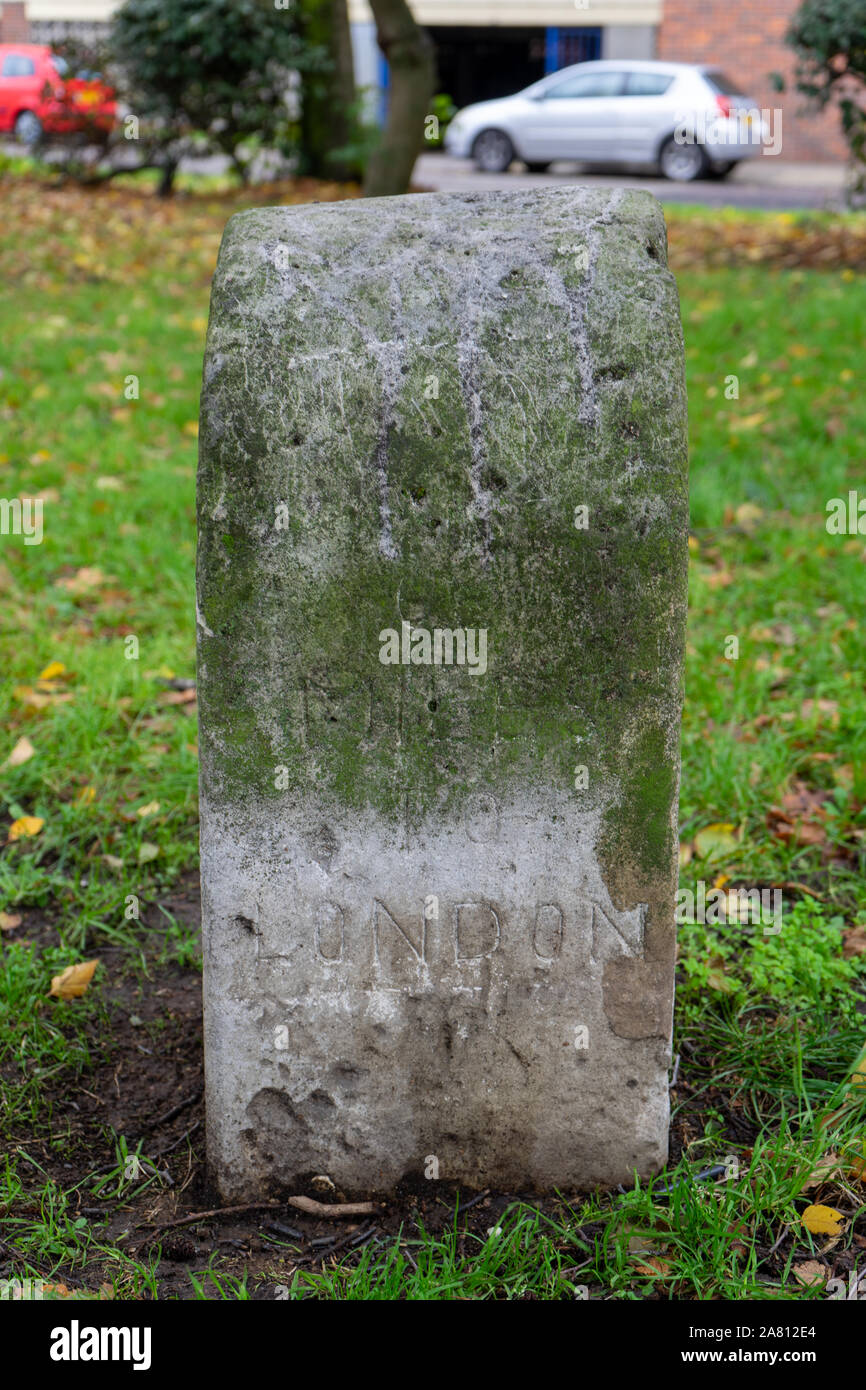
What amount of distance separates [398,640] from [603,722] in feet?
1.18

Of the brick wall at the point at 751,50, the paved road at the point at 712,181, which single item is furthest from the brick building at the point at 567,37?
the paved road at the point at 712,181

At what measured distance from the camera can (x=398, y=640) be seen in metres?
2.02

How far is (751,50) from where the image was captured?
22781 mm

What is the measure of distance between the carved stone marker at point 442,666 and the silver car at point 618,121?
59.0ft

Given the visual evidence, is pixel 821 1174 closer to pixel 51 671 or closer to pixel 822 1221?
pixel 822 1221

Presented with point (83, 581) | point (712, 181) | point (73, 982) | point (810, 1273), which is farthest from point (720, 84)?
point (810, 1273)

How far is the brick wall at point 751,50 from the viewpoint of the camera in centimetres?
2247

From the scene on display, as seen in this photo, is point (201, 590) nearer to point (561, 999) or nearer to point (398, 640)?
point (398, 640)

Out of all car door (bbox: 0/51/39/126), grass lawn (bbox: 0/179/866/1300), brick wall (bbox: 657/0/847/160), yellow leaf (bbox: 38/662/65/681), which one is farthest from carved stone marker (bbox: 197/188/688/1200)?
brick wall (bbox: 657/0/847/160)

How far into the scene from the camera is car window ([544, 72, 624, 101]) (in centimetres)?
1886

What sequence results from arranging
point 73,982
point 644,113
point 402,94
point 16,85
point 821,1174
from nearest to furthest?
point 821,1174
point 73,982
point 402,94
point 644,113
point 16,85

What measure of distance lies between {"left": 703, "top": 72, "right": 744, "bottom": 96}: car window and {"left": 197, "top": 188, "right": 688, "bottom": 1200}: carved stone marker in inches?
736

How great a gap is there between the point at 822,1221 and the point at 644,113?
19172mm

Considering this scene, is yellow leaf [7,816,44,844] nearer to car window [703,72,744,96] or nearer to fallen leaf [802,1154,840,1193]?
fallen leaf [802,1154,840,1193]
